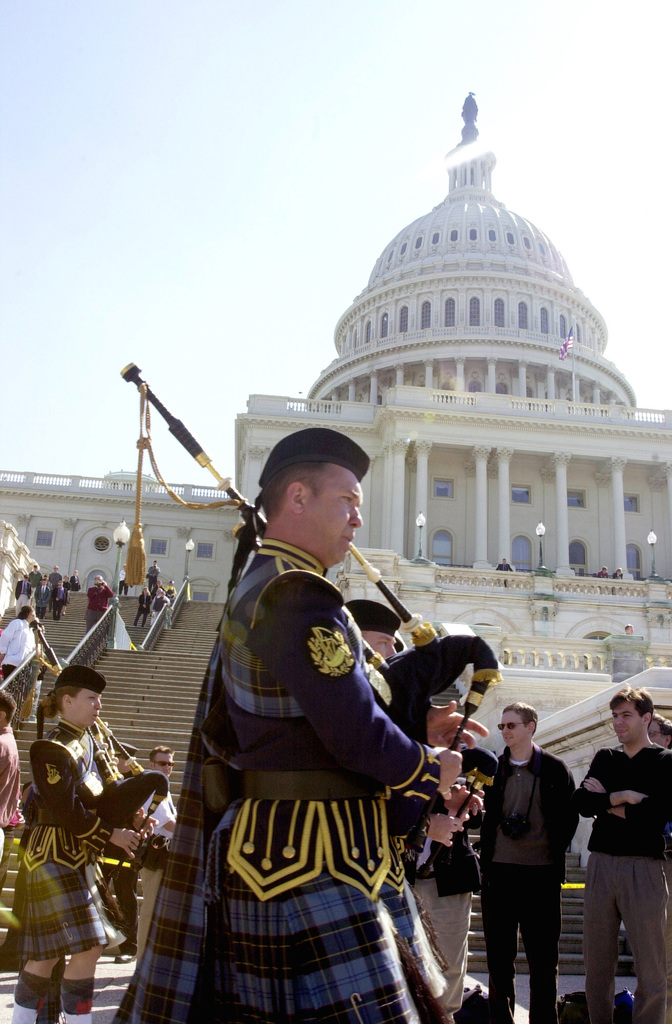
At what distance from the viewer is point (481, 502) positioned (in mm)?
56281

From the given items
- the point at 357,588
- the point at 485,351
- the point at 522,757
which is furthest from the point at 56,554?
the point at 522,757

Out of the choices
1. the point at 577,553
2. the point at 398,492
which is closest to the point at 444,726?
the point at 398,492

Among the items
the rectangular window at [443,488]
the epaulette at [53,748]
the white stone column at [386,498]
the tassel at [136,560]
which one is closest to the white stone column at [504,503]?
the rectangular window at [443,488]

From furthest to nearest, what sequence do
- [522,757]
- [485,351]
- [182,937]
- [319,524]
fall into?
[485,351] → [522,757] → [319,524] → [182,937]

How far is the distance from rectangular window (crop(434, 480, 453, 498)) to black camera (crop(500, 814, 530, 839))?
5259 cm

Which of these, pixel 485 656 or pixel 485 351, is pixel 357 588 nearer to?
pixel 485 656

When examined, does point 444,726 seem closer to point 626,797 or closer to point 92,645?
point 626,797

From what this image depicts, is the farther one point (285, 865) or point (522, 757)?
point (522, 757)

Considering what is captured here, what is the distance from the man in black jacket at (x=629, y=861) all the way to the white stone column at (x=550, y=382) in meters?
72.4

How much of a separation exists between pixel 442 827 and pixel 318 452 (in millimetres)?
1380

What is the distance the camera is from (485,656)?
354 cm

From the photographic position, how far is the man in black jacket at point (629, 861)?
6.36 meters

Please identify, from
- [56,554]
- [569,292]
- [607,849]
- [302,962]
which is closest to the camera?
[302,962]

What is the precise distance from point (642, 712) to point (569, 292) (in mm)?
85412
